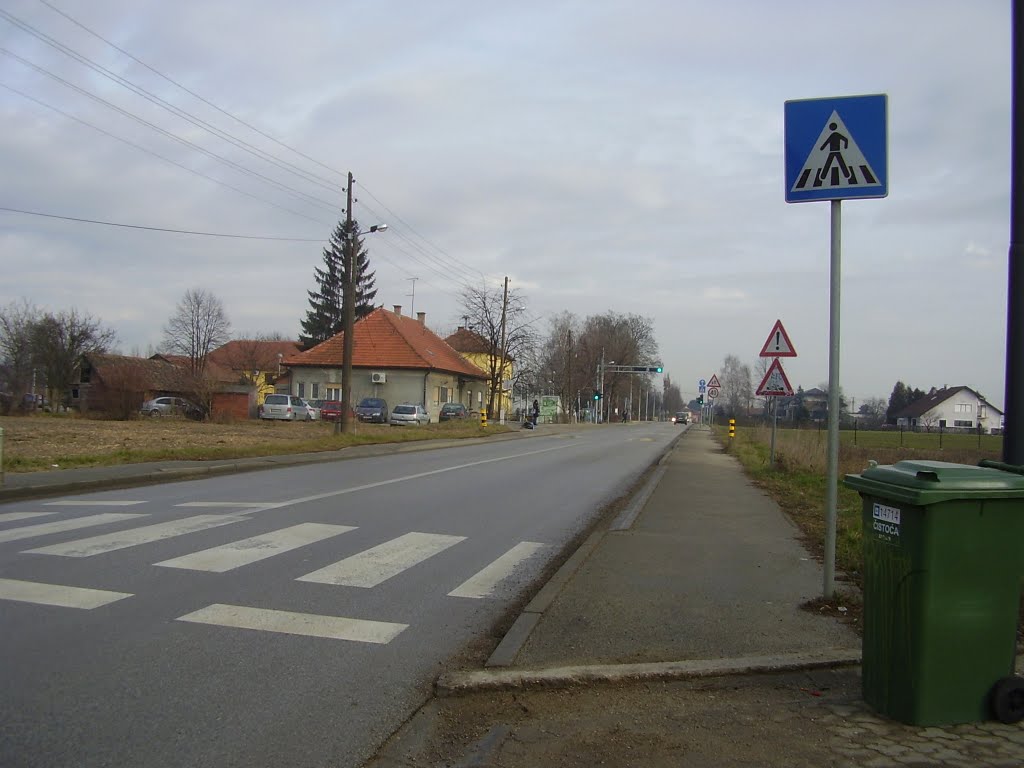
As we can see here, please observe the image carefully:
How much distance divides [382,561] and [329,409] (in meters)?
44.0

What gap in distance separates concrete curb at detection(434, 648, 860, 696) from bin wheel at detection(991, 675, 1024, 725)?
939mm

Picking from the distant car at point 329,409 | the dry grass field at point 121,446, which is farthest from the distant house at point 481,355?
the dry grass field at point 121,446

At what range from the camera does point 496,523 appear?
34.8 ft

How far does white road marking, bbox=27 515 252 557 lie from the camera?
775 centimetres

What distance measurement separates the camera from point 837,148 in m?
5.72

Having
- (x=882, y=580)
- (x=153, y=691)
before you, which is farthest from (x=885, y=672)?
(x=153, y=691)

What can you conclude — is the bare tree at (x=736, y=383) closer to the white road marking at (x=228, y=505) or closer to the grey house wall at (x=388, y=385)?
the grey house wall at (x=388, y=385)

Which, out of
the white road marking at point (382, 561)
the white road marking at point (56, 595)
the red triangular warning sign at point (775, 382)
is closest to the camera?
the white road marking at point (56, 595)

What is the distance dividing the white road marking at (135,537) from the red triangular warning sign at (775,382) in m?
13.0

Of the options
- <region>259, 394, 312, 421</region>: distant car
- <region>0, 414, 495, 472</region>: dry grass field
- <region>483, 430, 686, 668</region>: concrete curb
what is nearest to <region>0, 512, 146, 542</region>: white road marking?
<region>483, 430, 686, 668</region>: concrete curb

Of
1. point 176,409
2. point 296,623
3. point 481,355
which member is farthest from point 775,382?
point 481,355

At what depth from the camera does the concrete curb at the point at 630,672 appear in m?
4.41

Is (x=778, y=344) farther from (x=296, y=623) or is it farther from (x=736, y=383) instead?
(x=736, y=383)

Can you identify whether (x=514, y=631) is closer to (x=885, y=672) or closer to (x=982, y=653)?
(x=885, y=672)
